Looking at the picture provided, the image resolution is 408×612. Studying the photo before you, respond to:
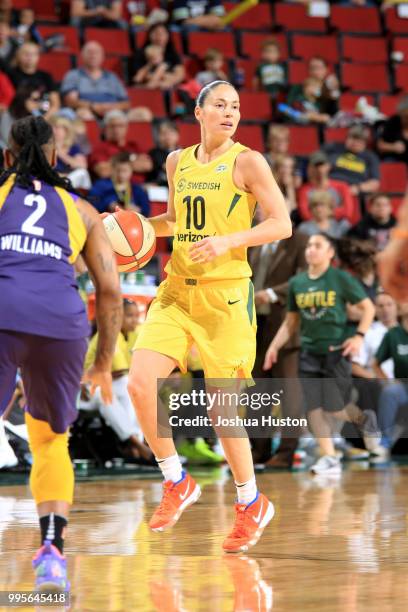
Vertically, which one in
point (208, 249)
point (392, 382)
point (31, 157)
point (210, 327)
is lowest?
point (392, 382)

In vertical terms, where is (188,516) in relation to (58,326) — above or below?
below

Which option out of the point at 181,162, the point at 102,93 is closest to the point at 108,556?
the point at 181,162

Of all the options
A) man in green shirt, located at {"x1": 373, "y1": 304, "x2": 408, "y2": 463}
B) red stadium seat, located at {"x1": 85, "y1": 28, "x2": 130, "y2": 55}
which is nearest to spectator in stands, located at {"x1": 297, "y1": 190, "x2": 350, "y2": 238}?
man in green shirt, located at {"x1": 373, "y1": 304, "x2": 408, "y2": 463}

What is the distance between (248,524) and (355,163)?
28.8 ft

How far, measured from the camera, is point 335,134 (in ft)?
47.2

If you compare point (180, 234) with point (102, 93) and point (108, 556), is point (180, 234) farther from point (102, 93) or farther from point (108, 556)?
point (102, 93)

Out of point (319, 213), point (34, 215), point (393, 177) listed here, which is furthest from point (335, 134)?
point (34, 215)

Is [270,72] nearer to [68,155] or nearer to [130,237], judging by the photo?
[68,155]

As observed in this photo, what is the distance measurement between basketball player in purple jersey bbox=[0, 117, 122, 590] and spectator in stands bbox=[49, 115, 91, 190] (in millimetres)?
6818

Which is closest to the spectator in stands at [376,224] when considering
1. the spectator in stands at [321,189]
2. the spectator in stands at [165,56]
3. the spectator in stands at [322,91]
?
the spectator in stands at [321,189]

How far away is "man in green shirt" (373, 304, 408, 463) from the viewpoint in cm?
1045

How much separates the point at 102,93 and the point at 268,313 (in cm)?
424

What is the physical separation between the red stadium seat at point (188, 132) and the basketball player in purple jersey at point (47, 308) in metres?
9.17

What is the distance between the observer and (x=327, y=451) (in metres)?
9.41
